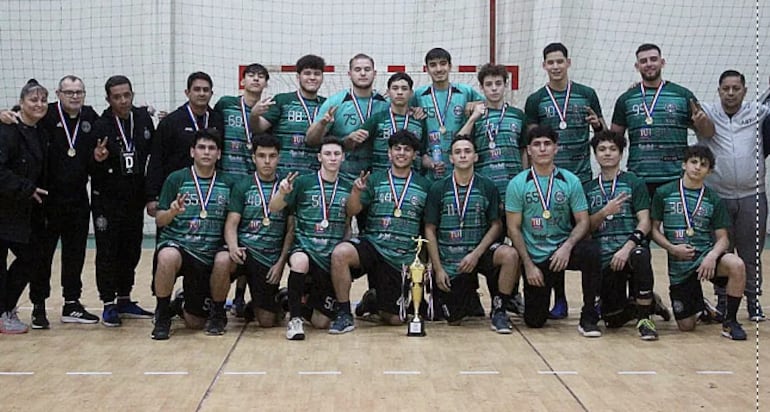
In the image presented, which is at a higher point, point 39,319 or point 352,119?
point 352,119

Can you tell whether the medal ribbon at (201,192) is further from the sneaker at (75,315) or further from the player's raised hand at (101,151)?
the sneaker at (75,315)

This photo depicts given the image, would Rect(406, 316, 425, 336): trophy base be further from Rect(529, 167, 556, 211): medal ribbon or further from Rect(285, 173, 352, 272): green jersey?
Rect(529, 167, 556, 211): medal ribbon

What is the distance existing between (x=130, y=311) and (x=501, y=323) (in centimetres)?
265

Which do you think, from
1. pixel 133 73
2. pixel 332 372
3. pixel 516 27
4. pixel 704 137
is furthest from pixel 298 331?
pixel 133 73

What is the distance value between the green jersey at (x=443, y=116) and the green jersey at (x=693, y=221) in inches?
58.1

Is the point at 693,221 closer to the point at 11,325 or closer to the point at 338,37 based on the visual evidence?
the point at 11,325

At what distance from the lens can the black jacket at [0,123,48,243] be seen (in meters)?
6.22

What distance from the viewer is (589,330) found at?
6.34 meters

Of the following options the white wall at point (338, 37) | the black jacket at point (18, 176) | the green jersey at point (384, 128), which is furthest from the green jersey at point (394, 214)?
the white wall at point (338, 37)

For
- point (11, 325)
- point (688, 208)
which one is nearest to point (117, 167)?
point (11, 325)

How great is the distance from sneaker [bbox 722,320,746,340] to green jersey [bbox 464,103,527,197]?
171cm

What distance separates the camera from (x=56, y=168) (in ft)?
21.7

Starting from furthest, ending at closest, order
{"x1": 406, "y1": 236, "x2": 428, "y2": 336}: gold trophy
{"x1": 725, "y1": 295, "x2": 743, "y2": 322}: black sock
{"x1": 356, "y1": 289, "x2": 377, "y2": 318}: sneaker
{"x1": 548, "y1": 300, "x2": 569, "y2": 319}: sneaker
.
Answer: {"x1": 548, "y1": 300, "x2": 569, "y2": 319}: sneaker, {"x1": 356, "y1": 289, "x2": 377, "y2": 318}: sneaker, {"x1": 406, "y1": 236, "x2": 428, "y2": 336}: gold trophy, {"x1": 725, "y1": 295, "x2": 743, "y2": 322}: black sock

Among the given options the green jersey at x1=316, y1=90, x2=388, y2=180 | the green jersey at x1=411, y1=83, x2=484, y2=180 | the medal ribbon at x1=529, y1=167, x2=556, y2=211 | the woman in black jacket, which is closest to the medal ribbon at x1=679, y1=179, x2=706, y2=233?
the medal ribbon at x1=529, y1=167, x2=556, y2=211
